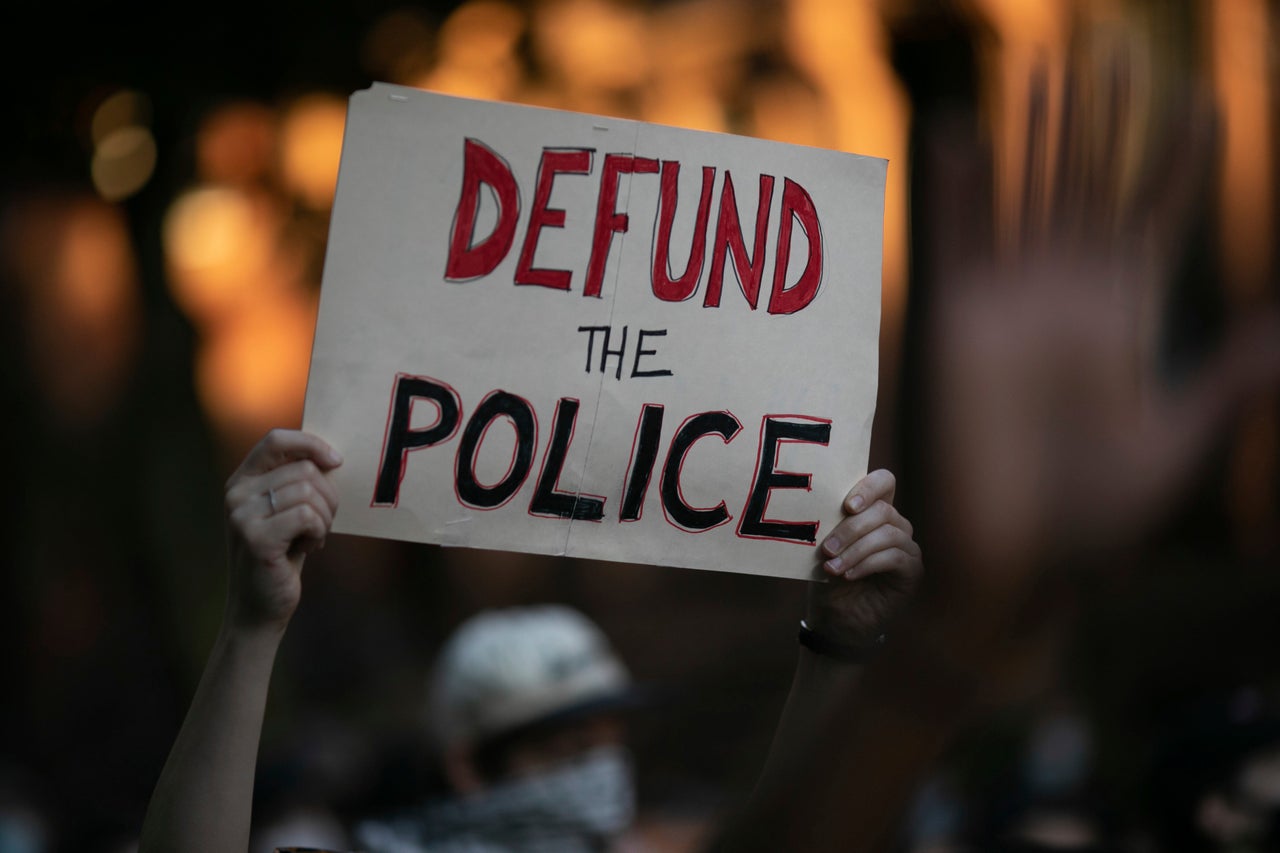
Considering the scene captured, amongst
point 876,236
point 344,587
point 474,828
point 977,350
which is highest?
point 876,236

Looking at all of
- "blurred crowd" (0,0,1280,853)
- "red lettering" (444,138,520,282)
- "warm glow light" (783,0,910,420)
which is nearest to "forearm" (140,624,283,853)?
"red lettering" (444,138,520,282)

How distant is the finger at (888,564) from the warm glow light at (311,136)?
3301 millimetres

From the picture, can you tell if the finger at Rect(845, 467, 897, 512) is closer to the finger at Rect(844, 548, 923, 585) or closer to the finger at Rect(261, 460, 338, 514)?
the finger at Rect(844, 548, 923, 585)

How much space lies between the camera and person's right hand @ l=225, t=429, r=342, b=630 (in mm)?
993

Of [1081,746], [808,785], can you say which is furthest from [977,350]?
[1081,746]

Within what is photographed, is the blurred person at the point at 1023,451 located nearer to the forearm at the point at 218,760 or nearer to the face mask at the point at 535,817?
the forearm at the point at 218,760

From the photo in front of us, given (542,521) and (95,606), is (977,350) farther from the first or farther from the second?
(95,606)

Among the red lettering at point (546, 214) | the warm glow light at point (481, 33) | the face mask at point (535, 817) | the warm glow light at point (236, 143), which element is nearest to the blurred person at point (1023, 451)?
the red lettering at point (546, 214)

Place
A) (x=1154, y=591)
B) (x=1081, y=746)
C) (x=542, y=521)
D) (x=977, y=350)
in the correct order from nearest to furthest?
1. (x=977, y=350)
2. (x=542, y=521)
3. (x=1081, y=746)
4. (x=1154, y=591)

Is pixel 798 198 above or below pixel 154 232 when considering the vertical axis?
below

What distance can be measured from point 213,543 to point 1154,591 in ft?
11.5

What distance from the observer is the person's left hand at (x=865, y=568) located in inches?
42.8

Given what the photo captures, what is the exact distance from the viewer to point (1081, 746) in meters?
3.46

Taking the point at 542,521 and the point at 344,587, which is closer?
the point at 542,521
